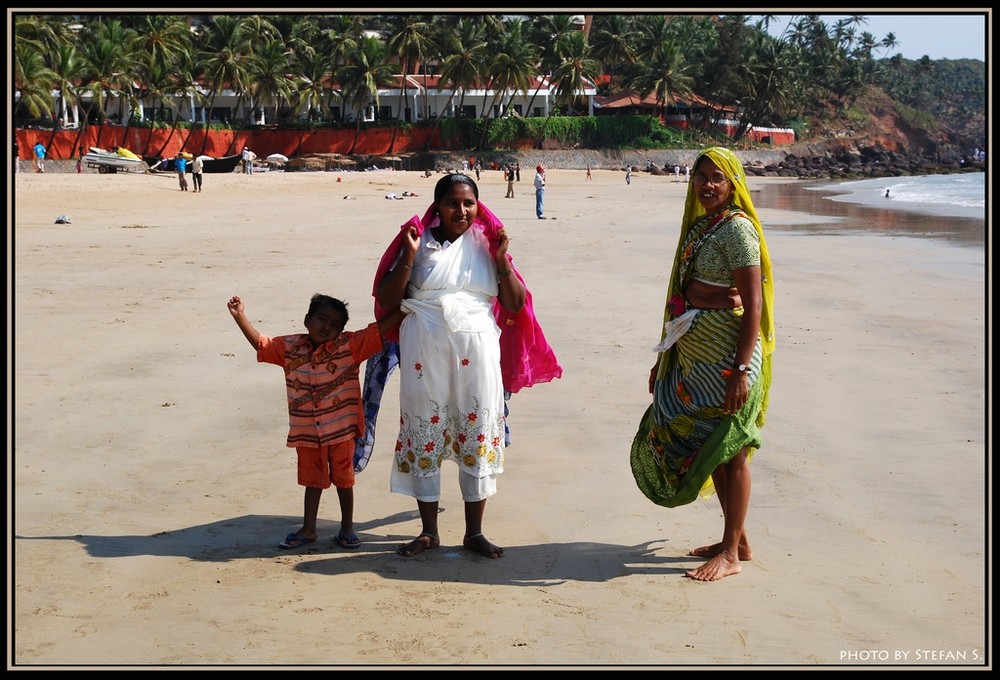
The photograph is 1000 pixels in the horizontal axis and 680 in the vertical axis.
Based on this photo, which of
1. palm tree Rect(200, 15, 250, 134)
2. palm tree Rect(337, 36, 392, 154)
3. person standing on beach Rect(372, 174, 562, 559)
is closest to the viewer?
person standing on beach Rect(372, 174, 562, 559)

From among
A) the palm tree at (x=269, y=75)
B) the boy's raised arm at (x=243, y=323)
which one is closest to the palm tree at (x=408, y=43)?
the palm tree at (x=269, y=75)

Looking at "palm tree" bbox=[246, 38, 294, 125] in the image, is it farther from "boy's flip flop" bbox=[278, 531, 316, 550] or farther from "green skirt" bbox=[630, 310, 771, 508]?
"green skirt" bbox=[630, 310, 771, 508]

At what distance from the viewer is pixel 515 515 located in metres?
5.21

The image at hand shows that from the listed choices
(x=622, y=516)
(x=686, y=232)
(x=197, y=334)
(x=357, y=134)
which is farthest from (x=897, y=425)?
(x=357, y=134)

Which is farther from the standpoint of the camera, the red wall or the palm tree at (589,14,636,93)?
the palm tree at (589,14,636,93)

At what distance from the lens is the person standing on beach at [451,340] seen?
442cm

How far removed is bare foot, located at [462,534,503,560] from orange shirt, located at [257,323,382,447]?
73cm

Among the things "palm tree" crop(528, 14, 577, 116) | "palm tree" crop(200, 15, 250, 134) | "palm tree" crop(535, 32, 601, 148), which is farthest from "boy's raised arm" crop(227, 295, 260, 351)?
"palm tree" crop(528, 14, 577, 116)

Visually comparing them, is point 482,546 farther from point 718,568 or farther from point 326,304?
point 326,304

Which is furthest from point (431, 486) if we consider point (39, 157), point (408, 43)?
point (408, 43)

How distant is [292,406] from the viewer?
15.5 feet

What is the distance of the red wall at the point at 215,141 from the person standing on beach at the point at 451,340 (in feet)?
156

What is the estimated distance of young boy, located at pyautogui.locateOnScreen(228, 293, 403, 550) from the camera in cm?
462

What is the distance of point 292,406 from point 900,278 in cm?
1134
